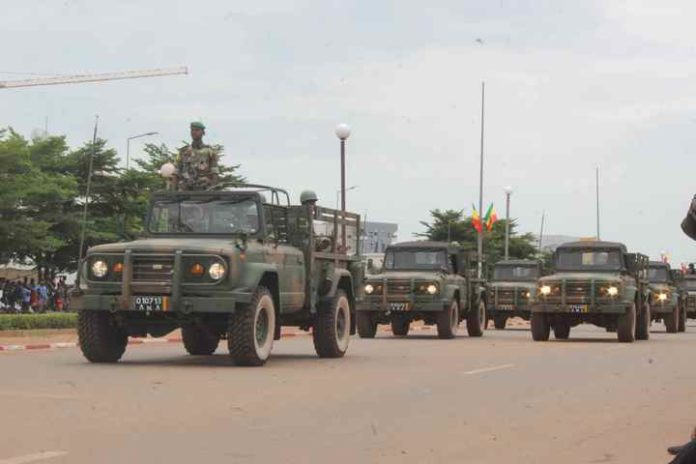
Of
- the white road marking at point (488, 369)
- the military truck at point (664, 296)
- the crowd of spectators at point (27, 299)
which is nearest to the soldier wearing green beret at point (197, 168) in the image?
the white road marking at point (488, 369)

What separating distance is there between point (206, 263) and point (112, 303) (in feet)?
3.91

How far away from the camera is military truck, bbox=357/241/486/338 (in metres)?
26.0

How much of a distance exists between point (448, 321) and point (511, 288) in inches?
357

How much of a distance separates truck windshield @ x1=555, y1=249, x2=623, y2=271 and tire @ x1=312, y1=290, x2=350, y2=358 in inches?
380

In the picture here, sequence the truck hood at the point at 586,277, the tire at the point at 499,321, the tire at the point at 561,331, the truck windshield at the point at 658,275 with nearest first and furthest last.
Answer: the truck hood at the point at 586,277, the tire at the point at 561,331, the truck windshield at the point at 658,275, the tire at the point at 499,321

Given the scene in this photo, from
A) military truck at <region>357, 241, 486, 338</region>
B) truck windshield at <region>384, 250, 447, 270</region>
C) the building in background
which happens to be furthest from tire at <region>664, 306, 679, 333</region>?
the building in background

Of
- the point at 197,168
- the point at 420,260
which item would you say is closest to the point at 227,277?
the point at 197,168

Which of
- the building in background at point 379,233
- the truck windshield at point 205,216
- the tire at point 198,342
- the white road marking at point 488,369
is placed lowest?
the white road marking at point 488,369

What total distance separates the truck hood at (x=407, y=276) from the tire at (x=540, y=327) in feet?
7.32

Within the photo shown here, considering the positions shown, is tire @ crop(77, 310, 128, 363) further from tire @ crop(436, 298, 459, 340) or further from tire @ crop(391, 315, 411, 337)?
tire @ crop(391, 315, 411, 337)

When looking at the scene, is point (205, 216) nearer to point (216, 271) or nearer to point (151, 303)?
point (216, 271)

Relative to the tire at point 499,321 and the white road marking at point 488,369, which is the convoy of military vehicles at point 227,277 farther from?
the tire at point 499,321

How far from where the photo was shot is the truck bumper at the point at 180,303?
46.3 feet

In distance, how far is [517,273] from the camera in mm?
36094
